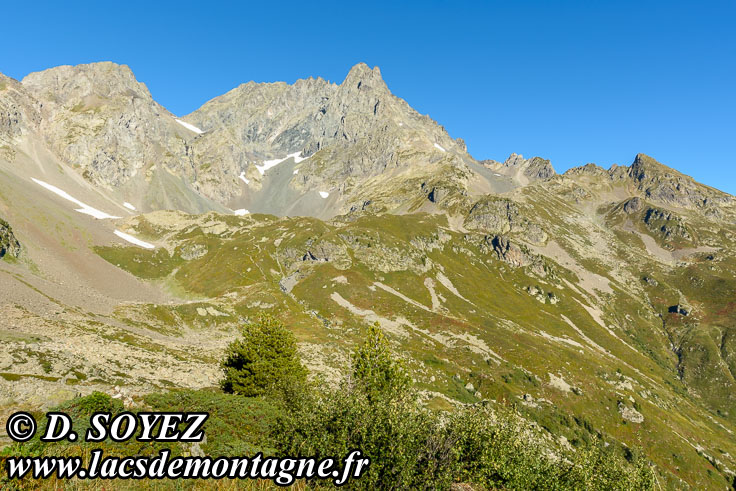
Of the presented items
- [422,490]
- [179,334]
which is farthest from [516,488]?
[179,334]

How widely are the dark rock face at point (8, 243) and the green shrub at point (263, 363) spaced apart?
485 feet

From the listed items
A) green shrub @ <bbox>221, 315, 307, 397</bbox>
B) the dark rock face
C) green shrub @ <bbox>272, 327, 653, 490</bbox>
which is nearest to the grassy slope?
green shrub @ <bbox>221, 315, 307, 397</bbox>

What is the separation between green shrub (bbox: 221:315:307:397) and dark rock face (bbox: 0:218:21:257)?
148m

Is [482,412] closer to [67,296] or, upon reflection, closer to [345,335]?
[345,335]

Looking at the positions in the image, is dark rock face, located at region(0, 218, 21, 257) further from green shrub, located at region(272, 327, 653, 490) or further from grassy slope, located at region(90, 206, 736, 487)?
green shrub, located at region(272, 327, 653, 490)

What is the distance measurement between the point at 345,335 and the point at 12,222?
176475 mm

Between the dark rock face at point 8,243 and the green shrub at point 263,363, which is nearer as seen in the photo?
the green shrub at point 263,363

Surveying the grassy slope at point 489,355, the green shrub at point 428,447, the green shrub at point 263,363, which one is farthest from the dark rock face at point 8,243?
the green shrub at point 428,447

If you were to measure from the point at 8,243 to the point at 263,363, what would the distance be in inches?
6388

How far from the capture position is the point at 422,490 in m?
20.5

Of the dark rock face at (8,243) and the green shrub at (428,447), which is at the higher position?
the dark rock face at (8,243)

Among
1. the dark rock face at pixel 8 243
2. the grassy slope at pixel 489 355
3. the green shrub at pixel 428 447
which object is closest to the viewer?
the green shrub at pixel 428 447

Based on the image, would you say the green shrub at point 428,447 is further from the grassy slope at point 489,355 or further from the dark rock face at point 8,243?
the dark rock face at point 8,243

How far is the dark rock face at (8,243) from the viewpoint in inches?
5324
